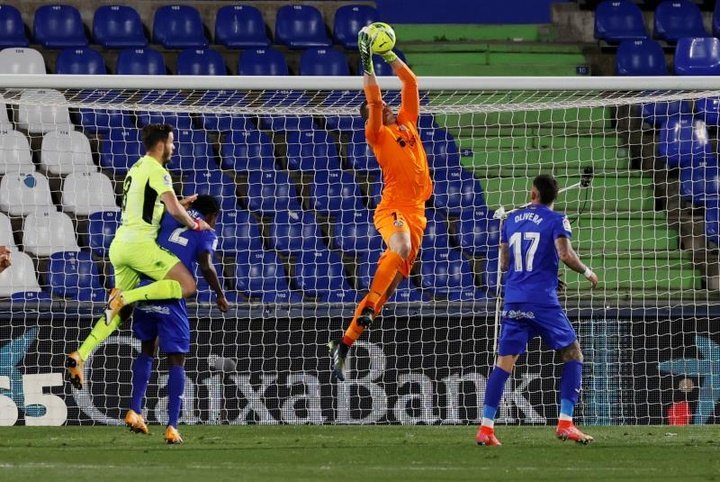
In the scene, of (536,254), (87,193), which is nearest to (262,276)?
(87,193)

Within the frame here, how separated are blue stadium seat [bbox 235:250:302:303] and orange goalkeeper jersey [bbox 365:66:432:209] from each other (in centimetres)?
287

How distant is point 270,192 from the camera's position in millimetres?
13414

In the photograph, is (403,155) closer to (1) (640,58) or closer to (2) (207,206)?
(2) (207,206)

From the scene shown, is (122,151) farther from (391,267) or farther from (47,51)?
(391,267)

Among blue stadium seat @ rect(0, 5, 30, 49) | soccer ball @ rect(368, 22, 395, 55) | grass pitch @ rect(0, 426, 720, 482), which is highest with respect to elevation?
blue stadium seat @ rect(0, 5, 30, 49)

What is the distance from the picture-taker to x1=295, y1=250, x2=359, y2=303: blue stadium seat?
499 inches

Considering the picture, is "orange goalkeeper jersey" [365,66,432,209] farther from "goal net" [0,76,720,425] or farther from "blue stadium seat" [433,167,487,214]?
"blue stadium seat" [433,167,487,214]

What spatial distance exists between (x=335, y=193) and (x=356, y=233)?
0.45 metres

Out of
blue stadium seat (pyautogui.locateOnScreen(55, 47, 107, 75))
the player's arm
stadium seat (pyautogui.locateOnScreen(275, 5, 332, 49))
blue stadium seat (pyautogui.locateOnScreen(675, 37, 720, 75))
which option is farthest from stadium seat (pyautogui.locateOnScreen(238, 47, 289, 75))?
the player's arm

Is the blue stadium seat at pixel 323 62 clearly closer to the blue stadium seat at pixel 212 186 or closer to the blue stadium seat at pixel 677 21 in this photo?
the blue stadium seat at pixel 212 186

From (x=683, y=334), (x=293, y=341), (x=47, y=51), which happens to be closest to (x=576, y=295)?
(x=683, y=334)

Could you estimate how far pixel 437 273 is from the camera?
12930mm

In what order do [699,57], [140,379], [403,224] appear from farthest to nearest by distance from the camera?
[699,57] < [403,224] < [140,379]

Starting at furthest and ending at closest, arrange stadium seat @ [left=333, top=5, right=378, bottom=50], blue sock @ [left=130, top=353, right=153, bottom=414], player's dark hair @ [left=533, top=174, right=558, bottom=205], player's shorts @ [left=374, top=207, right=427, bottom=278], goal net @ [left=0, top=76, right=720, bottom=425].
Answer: stadium seat @ [left=333, top=5, right=378, bottom=50]
goal net @ [left=0, top=76, right=720, bottom=425]
player's shorts @ [left=374, top=207, right=427, bottom=278]
blue sock @ [left=130, top=353, right=153, bottom=414]
player's dark hair @ [left=533, top=174, right=558, bottom=205]
